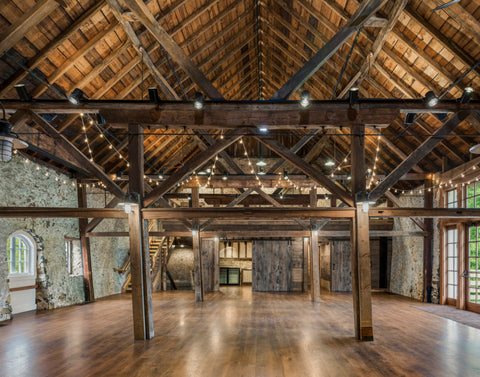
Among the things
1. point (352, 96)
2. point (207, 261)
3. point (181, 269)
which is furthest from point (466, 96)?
point (181, 269)

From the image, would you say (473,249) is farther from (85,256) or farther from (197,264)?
(85,256)

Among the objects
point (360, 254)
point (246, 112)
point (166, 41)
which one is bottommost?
point (360, 254)

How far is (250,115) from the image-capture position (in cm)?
672

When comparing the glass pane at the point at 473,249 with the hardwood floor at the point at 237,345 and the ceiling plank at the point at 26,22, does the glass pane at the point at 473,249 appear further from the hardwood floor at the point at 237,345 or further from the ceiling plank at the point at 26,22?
the ceiling plank at the point at 26,22

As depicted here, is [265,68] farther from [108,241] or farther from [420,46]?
[108,241]

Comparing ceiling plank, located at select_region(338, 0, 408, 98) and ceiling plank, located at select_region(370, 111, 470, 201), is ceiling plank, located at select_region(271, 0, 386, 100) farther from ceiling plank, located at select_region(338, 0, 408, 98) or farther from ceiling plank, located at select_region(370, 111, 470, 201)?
ceiling plank, located at select_region(370, 111, 470, 201)

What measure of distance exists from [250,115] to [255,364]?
13.6 feet

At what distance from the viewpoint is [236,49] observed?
33.1 ft

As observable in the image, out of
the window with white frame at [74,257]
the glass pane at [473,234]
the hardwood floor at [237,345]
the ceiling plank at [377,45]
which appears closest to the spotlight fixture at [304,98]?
the ceiling plank at [377,45]

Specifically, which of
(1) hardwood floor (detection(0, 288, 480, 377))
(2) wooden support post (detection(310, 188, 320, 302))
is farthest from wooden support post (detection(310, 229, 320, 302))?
(1) hardwood floor (detection(0, 288, 480, 377))

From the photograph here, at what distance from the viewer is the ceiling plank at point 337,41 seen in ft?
18.7

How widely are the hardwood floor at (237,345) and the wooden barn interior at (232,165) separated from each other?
5cm

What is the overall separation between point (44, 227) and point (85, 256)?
77.3 inches

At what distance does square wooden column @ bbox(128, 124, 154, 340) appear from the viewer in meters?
6.46
